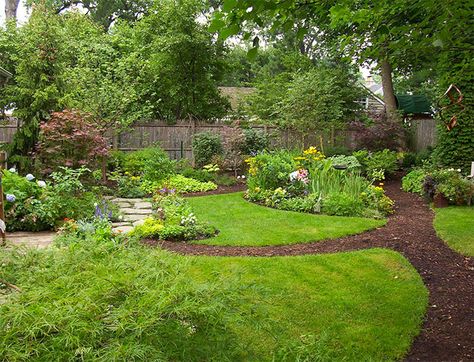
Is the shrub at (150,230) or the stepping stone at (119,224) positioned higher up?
the shrub at (150,230)

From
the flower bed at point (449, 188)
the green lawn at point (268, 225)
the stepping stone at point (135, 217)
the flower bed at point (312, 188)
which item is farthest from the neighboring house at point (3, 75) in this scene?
the flower bed at point (449, 188)

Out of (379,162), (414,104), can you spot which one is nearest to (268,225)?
(379,162)

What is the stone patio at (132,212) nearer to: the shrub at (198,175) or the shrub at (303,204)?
the shrub at (303,204)

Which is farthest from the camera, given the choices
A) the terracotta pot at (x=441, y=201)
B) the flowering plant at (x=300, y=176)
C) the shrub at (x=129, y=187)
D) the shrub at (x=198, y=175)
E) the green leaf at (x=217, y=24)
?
the shrub at (x=198, y=175)

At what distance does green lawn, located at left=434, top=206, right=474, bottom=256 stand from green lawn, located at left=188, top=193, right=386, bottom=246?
37.2 inches

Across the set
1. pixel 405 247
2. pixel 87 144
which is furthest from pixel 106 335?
pixel 87 144

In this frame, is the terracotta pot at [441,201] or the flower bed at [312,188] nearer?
the flower bed at [312,188]

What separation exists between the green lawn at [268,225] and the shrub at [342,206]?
12.2 inches

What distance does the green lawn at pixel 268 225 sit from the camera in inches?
246

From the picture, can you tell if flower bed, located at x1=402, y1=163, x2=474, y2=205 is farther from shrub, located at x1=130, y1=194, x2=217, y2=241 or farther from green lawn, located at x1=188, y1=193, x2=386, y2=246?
shrub, located at x1=130, y1=194, x2=217, y2=241

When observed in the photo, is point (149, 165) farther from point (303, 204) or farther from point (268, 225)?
point (268, 225)

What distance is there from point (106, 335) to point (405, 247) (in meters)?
5.17

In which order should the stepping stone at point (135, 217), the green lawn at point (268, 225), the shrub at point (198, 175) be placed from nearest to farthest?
the green lawn at point (268, 225)
the stepping stone at point (135, 217)
the shrub at point (198, 175)

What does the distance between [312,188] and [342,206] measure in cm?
98
